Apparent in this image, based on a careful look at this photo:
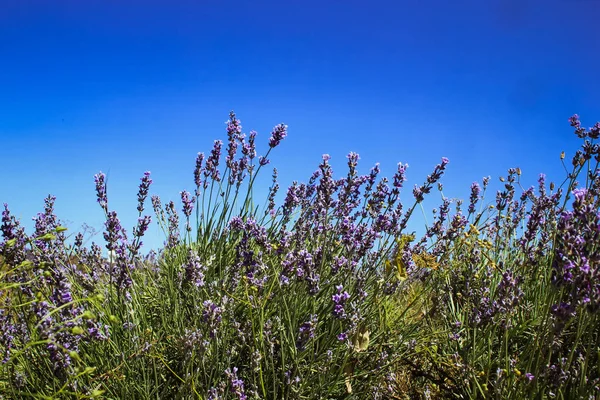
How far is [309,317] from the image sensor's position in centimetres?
256

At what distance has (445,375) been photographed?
8.35 feet

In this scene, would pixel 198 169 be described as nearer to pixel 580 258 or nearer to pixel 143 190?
pixel 143 190

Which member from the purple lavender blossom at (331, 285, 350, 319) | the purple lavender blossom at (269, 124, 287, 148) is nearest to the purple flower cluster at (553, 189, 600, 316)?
the purple lavender blossom at (331, 285, 350, 319)

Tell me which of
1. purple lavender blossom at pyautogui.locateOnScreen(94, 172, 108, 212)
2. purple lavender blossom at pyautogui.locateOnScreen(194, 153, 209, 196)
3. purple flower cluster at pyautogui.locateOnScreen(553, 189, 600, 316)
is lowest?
purple flower cluster at pyautogui.locateOnScreen(553, 189, 600, 316)

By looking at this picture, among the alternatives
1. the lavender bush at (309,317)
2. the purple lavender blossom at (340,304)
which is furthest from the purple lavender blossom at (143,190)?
the purple lavender blossom at (340,304)

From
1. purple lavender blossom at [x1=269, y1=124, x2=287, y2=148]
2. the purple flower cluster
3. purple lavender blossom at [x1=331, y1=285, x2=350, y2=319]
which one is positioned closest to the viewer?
the purple flower cluster

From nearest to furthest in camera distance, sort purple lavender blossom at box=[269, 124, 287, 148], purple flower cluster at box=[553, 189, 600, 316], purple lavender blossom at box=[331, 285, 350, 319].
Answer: purple flower cluster at box=[553, 189, 600, 316], purple lavender blossom at box=[331, 285, 350, 319], purple lavender blossom at box=[269, 124, 287, 148]

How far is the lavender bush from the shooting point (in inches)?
74.4

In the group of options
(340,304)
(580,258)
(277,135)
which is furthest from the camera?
(277,135)

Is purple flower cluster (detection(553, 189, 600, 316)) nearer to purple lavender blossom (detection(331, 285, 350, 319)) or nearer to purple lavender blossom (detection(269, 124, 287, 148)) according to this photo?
purple lavender blossom (detection(331, 285, 350, 319))

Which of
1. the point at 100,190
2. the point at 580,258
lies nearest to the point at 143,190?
the point at 100,190

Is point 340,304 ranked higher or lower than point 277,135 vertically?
lower

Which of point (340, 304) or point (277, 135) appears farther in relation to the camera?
point (277, 135)

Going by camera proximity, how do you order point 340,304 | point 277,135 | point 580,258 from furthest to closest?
point 277,135
point 340,304
point 580,258
